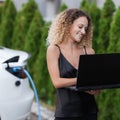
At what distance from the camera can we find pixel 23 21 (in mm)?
9672

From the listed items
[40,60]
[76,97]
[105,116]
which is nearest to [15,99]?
[105,116]

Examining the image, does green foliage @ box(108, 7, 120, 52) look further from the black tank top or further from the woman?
the black tank top

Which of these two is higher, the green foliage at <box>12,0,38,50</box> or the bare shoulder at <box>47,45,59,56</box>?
the bare shoulder at <box>47,45,59,56</box>

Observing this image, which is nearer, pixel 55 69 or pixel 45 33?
pixel 55 69

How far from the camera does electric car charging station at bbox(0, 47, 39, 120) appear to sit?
5703mm

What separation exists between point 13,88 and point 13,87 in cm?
1

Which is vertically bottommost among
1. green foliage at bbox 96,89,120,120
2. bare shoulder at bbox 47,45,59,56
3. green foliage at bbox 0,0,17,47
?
green foliage at bbox 96,89,120,120

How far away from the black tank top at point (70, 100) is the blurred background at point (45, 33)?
2.81 meters

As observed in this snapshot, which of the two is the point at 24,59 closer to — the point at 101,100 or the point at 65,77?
the point at 101,100


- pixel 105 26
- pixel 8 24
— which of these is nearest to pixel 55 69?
pixel 105 26

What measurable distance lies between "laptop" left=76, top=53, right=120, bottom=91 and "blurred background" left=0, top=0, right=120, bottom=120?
2919 millimetres

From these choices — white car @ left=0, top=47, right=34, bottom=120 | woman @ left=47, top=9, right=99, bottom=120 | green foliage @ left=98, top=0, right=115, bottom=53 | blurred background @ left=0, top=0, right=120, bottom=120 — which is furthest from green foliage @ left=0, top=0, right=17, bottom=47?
woman @ left=47, top=9, right=99, bottom=120

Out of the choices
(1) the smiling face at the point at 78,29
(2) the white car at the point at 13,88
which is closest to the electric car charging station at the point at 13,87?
(2) the white car at the point at 13,88

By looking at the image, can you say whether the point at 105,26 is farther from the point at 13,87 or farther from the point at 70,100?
the point at 70,100
